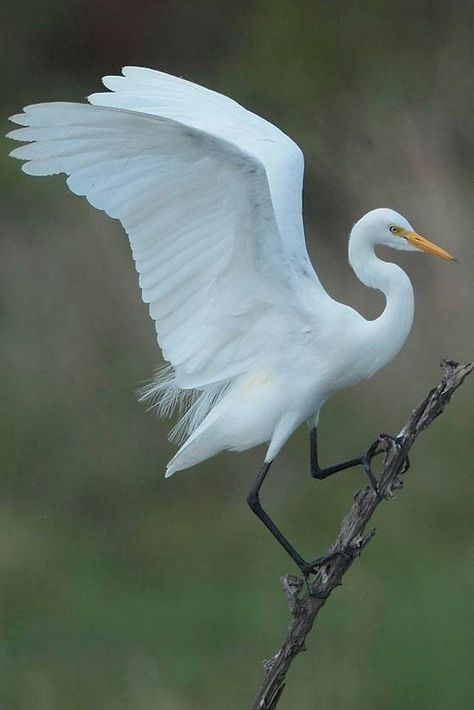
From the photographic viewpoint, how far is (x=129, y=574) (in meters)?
6.34

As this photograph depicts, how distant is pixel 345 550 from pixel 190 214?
762 millimetres

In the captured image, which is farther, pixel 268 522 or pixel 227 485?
pixel 227 485

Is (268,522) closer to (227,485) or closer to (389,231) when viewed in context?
(389,231)

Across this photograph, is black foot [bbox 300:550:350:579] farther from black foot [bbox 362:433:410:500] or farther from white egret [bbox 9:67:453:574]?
black foot [bbox 362:433:410:500]

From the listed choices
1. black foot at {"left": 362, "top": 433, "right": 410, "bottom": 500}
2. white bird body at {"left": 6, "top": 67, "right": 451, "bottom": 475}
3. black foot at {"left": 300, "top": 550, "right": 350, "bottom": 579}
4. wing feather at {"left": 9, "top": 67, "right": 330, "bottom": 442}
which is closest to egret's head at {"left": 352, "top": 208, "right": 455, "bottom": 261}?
white bird body at {"left": 6, "top": 67, "right": 451, "bottom": 475}

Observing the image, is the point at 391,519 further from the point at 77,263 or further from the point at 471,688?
the point at 77,263

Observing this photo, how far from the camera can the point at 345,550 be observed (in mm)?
3488

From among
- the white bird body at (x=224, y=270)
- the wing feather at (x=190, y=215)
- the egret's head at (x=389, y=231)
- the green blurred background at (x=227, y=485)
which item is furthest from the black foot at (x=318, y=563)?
the green blurred background at (x=227, y=485)

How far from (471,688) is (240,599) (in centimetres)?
101

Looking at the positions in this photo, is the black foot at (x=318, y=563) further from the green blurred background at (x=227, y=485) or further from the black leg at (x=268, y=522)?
the green blurred background at (x=227, y=485)

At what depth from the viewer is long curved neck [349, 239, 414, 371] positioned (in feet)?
12.7

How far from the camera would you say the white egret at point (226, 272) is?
3.55 meters

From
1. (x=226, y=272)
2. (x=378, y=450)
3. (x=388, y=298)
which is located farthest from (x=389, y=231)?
(x=378, y=450)

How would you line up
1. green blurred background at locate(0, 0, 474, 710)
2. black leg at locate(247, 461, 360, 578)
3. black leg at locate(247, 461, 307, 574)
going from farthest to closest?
green blurred background at locate(0, 0, 474, 710) → black leg at locate(247, 461, 307, 574) → black leg at locate(247, 461, 360, 578)
